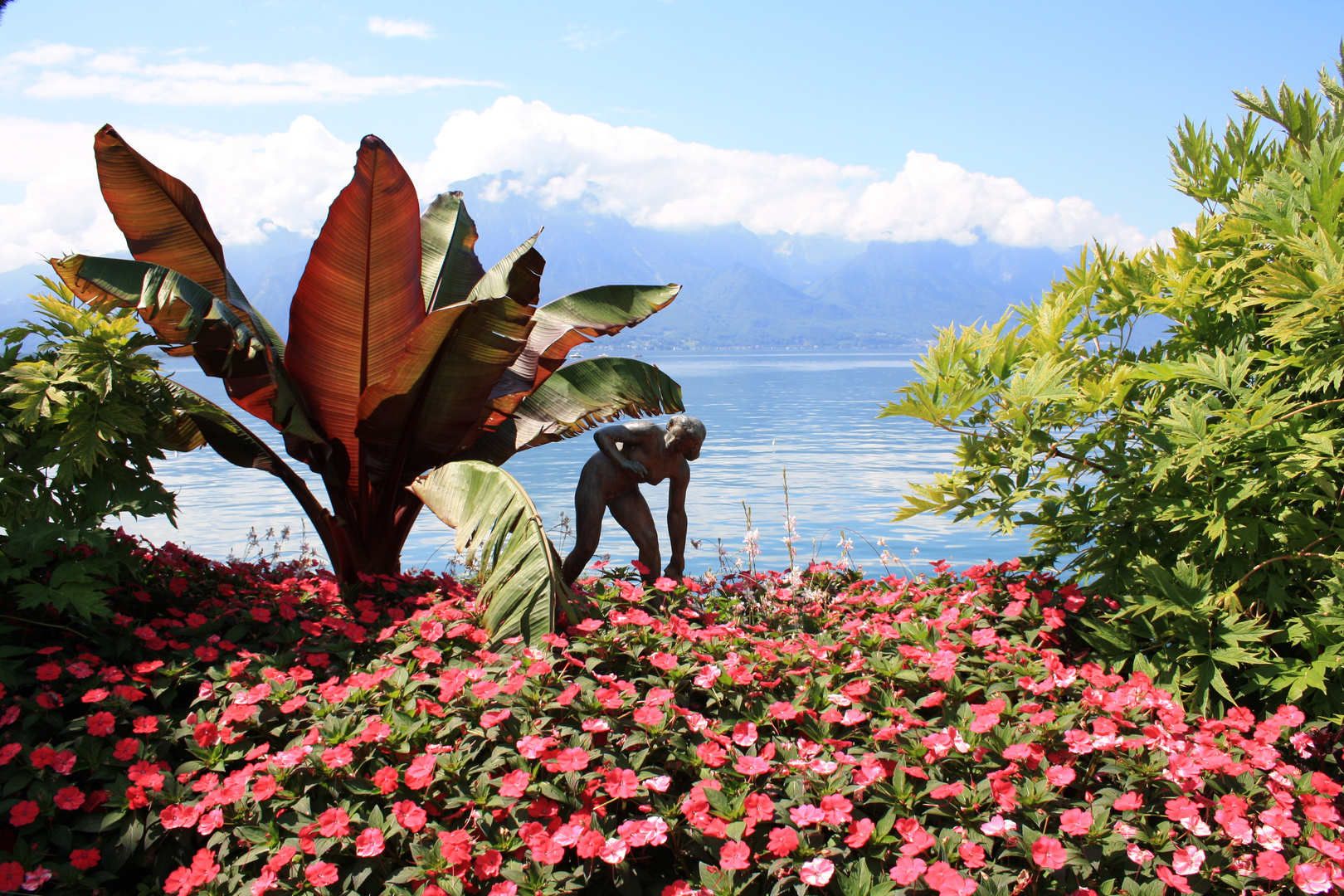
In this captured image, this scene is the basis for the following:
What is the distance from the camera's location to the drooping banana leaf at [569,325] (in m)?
6.22

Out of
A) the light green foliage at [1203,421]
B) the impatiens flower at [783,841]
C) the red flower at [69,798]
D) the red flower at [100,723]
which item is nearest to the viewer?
the impatiens flower at [783,841]

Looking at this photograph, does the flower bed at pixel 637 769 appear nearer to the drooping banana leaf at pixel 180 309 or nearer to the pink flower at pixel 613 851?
→ the pink flower at pixel 613 851

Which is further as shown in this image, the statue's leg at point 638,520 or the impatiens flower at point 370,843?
the statue's leg at point 638,520

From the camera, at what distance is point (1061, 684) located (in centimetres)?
359

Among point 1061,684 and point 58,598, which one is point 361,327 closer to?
point 58,598

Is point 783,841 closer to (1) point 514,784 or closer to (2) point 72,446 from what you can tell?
(1) point 514,784

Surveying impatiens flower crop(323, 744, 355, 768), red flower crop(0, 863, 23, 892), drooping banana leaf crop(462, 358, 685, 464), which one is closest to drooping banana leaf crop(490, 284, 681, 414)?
drooping banana leaf crop(462, 358, 685, 464)

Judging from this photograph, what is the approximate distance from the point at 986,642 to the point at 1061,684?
49 cm

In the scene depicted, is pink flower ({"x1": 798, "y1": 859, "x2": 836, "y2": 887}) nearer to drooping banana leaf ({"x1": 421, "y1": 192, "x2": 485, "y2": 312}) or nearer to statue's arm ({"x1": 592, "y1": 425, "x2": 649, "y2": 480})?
statue's arm ({"x1": 592, "y1": 425, "x2": 649, "y2": 480})

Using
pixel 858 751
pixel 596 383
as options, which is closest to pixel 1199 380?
pixel 858 751

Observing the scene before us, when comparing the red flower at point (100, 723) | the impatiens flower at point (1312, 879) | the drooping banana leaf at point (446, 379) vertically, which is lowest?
the impatiens flower at point (1312, 879)

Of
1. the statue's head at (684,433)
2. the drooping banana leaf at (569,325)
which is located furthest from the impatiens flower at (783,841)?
the drooping banana leaf at (569,325)

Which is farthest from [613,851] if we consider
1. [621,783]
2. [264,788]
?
[264,788]

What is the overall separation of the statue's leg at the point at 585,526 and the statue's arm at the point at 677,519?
488 mm
